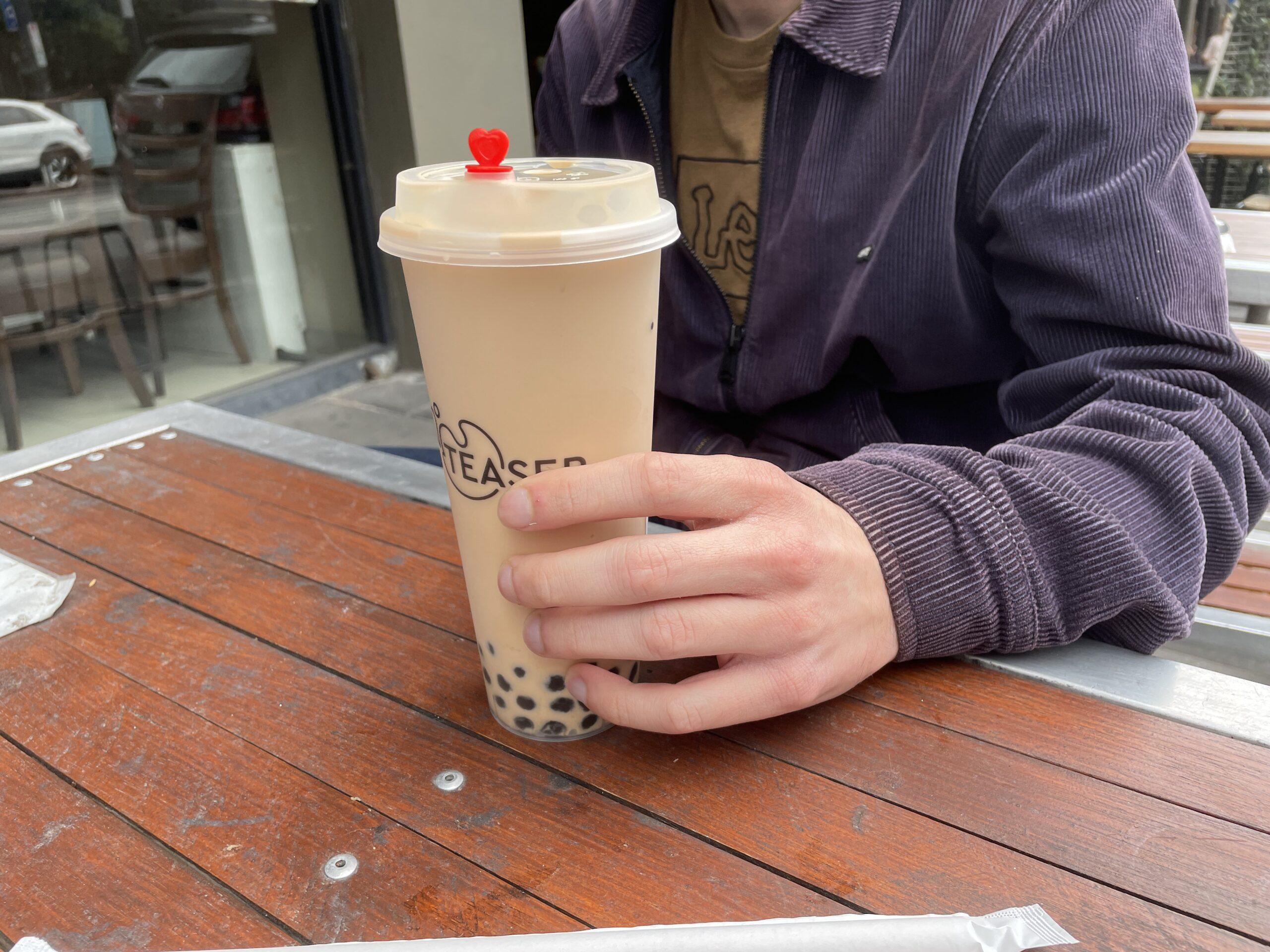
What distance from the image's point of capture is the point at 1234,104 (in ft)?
12.7

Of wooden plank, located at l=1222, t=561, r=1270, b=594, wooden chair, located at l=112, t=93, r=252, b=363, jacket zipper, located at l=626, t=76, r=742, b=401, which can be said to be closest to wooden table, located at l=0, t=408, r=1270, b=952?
jacket zipper, located at l=626, t=76, r=742, b=401


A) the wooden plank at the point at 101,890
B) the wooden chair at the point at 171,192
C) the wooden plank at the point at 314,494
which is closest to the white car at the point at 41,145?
the wooden chair at the point at 171,192

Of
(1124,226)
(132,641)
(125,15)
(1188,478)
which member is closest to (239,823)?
(132,641)

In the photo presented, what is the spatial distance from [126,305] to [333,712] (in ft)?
9.68

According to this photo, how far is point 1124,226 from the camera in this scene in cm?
75

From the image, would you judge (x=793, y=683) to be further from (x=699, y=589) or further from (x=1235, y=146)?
(x=1235, y=146)

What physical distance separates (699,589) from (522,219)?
8.9 inches

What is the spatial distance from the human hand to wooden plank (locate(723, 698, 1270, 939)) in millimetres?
30

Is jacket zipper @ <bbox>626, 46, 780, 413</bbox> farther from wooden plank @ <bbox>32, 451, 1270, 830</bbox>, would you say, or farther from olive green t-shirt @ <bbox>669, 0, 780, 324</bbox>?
wooden plank @ <bbox>32, 451, 1270, 830</bbox>

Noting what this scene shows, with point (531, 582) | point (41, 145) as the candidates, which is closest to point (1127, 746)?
point (531, 582)

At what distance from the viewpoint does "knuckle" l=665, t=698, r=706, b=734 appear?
1.81ft

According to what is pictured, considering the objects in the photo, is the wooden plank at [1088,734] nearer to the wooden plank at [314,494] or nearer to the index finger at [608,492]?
the index finger at [608,492]

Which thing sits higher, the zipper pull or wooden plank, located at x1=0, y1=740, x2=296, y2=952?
the zipper pull

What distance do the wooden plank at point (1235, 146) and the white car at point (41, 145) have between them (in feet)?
11.2
